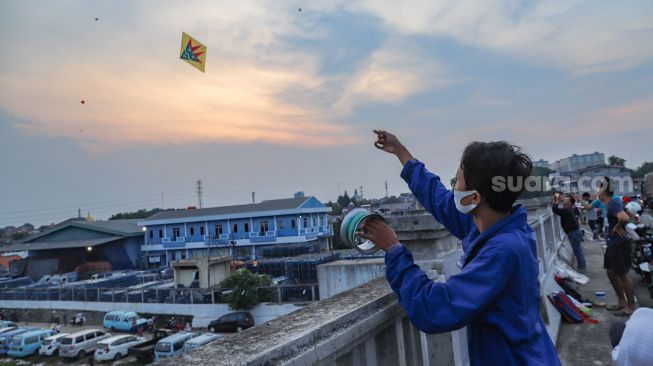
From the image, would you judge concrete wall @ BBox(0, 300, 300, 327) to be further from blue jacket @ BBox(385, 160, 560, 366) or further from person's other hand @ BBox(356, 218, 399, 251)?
blue jacket @ BBox(385, 160, 560, 366)

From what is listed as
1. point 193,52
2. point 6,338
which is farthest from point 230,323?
point 193,52

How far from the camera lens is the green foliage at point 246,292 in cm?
1997

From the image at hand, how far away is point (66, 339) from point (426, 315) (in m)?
22.1

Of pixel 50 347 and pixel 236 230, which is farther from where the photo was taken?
Answer: pixel 236 230

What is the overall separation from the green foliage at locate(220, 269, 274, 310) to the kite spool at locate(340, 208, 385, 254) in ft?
63.8

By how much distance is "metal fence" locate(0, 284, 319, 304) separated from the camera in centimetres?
2008

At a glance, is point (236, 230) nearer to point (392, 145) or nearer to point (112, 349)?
point (112, 349)

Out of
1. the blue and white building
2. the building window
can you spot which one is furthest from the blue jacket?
the building window

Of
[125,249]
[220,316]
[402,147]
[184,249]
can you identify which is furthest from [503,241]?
[125,249]

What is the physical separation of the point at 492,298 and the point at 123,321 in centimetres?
2523

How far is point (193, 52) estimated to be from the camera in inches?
332

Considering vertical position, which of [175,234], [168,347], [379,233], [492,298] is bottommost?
[168,347]

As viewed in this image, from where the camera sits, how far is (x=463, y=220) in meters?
2.07

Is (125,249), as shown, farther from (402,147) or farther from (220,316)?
(402,147)
